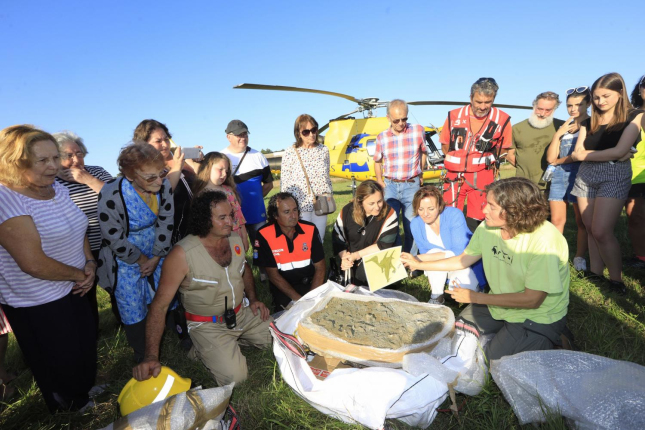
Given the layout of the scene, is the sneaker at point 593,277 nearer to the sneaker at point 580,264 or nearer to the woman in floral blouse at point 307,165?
the sneaker at point 580,264

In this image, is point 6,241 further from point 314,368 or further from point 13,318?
point 314,368

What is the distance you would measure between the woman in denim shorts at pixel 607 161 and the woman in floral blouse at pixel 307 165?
115 inches

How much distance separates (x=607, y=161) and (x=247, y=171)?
13.1ft

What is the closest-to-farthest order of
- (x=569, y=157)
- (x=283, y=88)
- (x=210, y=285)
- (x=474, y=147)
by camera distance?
(x=210, y=285) < (x=569, y=157) < (x=474, y=147) < (x=283, y=88)

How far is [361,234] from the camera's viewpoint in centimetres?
425

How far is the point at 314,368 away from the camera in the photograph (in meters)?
2.57

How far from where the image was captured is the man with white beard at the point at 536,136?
4980mm

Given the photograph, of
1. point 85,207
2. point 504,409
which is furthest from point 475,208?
point 85,207

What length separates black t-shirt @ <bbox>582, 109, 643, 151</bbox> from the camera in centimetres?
341

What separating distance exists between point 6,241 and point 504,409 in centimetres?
315

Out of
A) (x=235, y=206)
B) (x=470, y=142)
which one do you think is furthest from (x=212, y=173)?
(x=470, y=142)

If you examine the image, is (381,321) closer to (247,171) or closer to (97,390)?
(97,390)

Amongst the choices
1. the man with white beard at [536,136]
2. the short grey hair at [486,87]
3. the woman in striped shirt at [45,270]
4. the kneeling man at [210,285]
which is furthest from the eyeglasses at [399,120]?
the woman in striped shirt at [45,270]

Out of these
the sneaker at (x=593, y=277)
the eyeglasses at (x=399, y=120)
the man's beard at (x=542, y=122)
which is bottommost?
the sneaker at (x=593, y=277)
